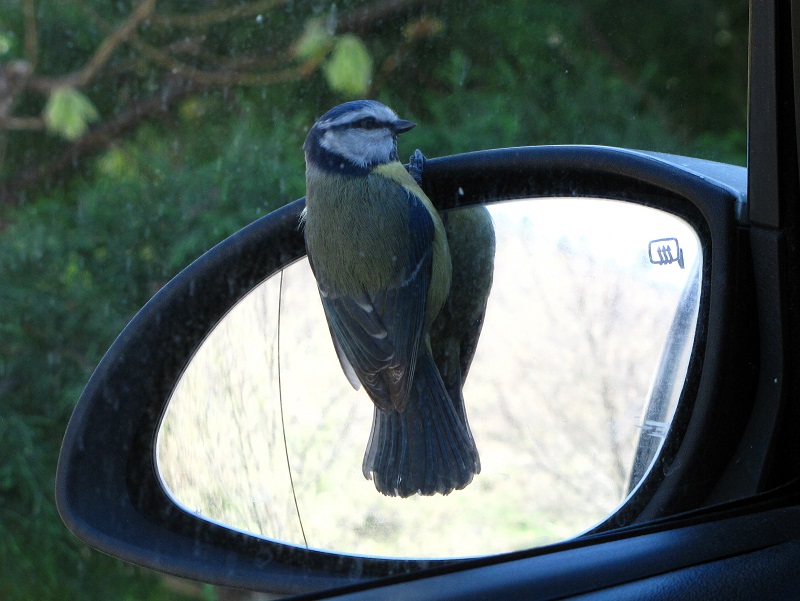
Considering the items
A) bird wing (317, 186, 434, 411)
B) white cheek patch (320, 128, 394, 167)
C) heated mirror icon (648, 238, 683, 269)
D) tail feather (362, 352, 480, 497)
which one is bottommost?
tail feather (362, 352, 480, 497)

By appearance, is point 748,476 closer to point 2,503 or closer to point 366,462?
point 366,462

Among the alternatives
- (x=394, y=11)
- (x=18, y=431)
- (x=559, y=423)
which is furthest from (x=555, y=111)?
(x=559, y=423)

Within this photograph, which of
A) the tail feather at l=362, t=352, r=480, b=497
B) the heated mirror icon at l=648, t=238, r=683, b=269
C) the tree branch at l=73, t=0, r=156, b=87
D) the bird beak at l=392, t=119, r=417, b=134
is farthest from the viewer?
the tree branch at l=73, t=0, r=156, b=87

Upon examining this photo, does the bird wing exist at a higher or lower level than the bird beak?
lower

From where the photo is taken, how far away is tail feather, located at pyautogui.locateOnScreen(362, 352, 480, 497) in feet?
2.84

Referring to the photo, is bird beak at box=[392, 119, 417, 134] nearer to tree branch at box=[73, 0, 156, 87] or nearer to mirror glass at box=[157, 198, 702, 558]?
mirror glass at box=[157, 198, 702, 558]

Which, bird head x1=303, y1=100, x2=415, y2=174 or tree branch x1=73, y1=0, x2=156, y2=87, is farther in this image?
tree branch x1=73, y1=0, x2=156, y2=87

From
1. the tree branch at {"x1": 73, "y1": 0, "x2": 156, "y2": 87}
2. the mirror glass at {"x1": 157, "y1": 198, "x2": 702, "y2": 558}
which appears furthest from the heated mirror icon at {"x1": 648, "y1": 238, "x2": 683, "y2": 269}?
the tree branch at {"x1": 73, "y1": 0, "x2": 156, "y2": 87}

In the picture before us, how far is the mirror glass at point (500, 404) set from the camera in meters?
0.88

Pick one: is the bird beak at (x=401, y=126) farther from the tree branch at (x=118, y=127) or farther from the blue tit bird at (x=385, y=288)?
the tree branch at (x=118, y=127)

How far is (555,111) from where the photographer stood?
2.52 m

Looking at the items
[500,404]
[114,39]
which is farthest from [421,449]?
[114,39]

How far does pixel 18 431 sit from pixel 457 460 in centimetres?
124

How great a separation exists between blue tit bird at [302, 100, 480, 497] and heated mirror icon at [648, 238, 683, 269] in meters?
0.24
